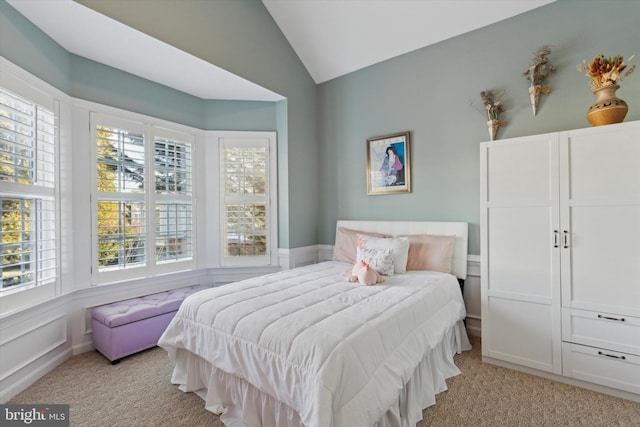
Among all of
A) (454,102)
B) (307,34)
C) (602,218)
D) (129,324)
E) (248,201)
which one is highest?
(307,34)

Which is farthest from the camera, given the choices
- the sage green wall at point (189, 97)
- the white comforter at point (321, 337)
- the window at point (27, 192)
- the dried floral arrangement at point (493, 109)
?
the dried floral arrangement at point (493, 109)

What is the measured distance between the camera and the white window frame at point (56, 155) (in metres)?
1.97

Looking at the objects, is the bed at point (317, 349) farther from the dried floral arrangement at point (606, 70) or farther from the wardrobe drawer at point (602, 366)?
the dried floral arrangement at point (606, 70)

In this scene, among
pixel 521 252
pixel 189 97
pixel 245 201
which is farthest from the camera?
pixel 245 201

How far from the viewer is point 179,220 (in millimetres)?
3316

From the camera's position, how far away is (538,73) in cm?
254

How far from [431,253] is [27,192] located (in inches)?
132

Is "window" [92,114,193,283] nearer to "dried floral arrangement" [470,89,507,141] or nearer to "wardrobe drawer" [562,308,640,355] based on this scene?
"dried floral arrangement" [470,89,507,141]

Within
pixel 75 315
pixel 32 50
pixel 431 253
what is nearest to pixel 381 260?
pixel 431 253

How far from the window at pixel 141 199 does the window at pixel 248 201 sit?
415 mm

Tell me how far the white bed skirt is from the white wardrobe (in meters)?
0.60

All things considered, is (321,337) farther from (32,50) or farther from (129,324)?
(32,50)

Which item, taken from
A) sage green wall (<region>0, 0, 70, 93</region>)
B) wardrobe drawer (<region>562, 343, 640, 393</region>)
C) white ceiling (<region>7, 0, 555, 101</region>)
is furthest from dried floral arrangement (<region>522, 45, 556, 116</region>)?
sage green wall (<region>0, 0, 70, 93</region>)

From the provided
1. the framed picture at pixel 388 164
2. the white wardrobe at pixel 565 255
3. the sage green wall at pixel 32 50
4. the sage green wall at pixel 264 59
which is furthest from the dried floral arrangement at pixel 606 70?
the sage green wall at pixel 32 50
